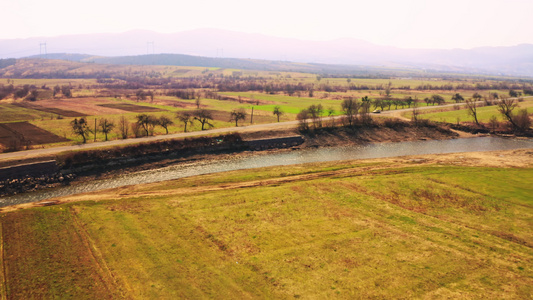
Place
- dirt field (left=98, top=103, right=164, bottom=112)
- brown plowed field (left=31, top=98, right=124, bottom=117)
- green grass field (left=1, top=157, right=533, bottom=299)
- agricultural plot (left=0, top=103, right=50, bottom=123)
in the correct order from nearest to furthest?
1. green grass field (left=1, top=157, right=533, bottom=299)
2. agricultural plot (left=0, top=103, right=50, bottom=123)
3. brown plowed field (left=31, top=98, right=124, bottom=117)
4. dirt field (left=98, top=103, right=164, bottom=112)

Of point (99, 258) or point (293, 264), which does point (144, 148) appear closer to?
point (99, 258)

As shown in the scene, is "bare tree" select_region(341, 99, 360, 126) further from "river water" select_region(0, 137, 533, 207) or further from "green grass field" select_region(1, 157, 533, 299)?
"green grass field" select_region(1, 157, 533, 299)

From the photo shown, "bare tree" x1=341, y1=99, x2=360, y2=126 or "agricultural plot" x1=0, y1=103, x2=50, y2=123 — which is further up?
"bare tree" x1=341, y1=99, x2=360, y2=126

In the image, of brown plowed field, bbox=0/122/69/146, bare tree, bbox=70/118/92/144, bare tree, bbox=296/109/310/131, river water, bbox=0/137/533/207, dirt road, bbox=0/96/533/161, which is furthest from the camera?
bare tree, bbox=296/109/310/131

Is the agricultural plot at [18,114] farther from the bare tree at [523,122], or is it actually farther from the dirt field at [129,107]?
the bare tree at [523,122]

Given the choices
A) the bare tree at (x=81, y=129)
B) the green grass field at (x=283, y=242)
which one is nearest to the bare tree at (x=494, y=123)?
the green grass field at (x=283, y=242)

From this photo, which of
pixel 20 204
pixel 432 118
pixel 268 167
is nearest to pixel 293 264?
pixel 268 167

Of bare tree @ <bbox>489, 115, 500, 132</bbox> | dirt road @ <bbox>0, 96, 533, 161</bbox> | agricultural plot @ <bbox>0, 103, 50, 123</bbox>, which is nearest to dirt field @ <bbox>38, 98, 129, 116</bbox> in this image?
agricultural plot @ <bbox>0, 103, 50, 123</bbox>

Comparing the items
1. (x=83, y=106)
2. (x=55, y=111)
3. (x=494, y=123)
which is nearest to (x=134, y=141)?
(x=55, y=111)
